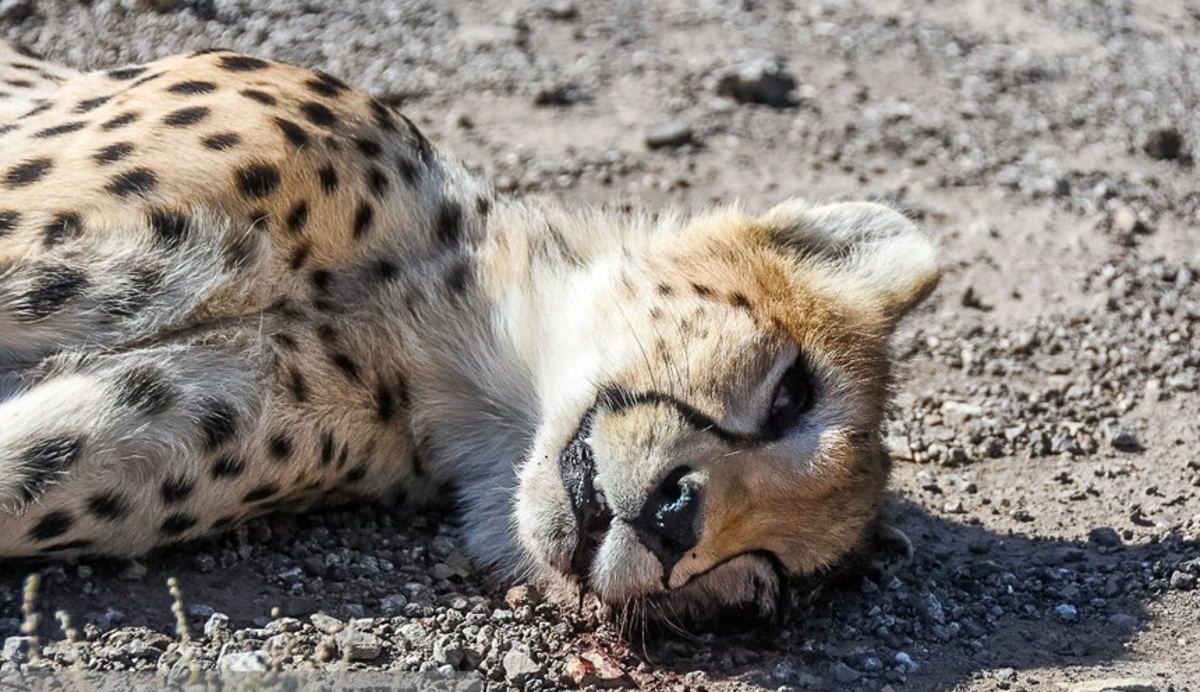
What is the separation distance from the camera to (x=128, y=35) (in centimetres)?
552

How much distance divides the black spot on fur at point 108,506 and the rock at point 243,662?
0.42m

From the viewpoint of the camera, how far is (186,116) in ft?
10.5

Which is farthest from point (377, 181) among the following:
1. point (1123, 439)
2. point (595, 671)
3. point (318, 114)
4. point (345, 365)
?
point (1123, 439)

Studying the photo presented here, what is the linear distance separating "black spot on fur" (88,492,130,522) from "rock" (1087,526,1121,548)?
231 centimetres

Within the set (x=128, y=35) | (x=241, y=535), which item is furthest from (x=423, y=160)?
(x=128, y=35)

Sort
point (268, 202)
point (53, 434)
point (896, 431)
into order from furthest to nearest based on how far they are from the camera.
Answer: point (896, 431) < point (268, 202) < point (53, 434)

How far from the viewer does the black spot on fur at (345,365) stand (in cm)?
328

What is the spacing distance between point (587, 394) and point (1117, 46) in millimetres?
4241

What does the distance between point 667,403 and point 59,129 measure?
1.48m

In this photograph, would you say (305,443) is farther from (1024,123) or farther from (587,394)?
(1024,123)

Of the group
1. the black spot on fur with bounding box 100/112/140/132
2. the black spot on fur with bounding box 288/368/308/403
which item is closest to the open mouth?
the black spot on fur with bounding box 288/368/308/403

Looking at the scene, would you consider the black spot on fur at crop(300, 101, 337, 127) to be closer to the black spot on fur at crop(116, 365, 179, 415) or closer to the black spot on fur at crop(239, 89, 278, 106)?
the black spot on fur at crop(239, 89, 278, 106)

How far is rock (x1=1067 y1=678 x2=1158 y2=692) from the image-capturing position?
288 cm

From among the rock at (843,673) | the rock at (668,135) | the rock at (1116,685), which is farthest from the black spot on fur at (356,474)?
the rock at (668,135)
